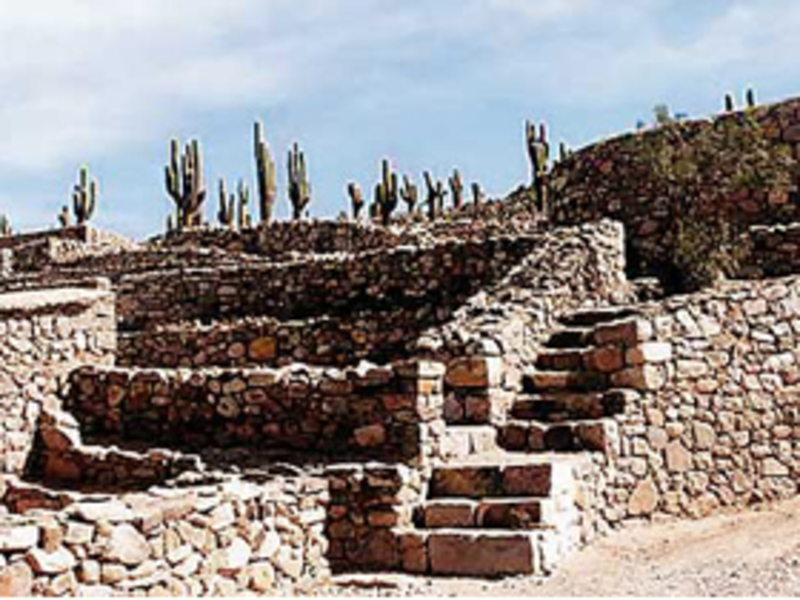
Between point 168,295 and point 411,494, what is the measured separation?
28.7 feet

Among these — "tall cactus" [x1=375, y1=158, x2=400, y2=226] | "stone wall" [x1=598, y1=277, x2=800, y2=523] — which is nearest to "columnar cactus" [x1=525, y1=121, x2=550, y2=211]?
"tall cactus" [x1=375, y1=158, x2=400, y2=226]

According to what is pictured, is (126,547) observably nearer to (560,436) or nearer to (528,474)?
(528,474)

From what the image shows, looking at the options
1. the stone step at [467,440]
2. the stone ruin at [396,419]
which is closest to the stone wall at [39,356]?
the stone ruin at [396,419]

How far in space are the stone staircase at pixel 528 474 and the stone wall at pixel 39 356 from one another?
15.7ft

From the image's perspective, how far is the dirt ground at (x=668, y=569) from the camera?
743 centimetres

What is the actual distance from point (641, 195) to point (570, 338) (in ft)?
16.2

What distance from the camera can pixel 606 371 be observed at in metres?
10.7

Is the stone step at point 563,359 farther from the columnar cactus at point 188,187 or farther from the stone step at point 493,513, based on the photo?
the columnar cactus at point 188,187

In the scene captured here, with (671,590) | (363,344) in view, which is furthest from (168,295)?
(671,590)

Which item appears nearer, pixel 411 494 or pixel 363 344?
pixel 411 494

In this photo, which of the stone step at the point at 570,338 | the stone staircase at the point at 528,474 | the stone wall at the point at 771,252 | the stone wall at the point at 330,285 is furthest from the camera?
the stone wall at the point at 330,285

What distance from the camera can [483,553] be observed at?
27.2 feet

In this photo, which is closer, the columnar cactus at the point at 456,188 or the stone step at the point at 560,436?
the stone step at the point at 560,436

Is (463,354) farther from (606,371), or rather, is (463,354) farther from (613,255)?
(613,255)
